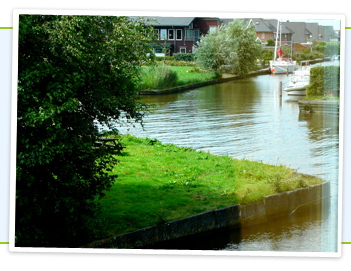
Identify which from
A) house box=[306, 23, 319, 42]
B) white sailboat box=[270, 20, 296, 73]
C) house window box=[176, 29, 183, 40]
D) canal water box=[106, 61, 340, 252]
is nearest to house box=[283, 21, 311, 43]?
house box=[306, 23, 319, 42]

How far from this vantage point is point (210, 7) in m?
4.06

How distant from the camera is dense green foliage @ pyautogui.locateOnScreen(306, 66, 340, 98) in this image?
4.27 meters

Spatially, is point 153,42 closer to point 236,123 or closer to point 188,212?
point 236,123

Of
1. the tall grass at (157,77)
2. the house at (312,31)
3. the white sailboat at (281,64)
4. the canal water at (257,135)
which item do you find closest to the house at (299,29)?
the house at (312,31)

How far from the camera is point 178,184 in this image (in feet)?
16.3

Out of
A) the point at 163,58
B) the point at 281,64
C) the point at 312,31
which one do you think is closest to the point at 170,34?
the point at 163,58

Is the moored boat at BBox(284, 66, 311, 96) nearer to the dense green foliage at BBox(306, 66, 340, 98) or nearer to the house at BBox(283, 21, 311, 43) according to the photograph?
the dense green foliage at BBox(306, 66, 340, 98)

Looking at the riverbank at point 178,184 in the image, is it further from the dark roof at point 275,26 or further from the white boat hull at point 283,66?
the dark roof at point 275,26

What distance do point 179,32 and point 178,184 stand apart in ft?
5.26

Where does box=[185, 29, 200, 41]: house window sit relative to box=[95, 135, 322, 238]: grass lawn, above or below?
above

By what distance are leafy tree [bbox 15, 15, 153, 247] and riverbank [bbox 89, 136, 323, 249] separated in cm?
61

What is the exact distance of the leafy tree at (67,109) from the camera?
369cm

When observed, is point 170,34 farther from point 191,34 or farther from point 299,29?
point 299,29
